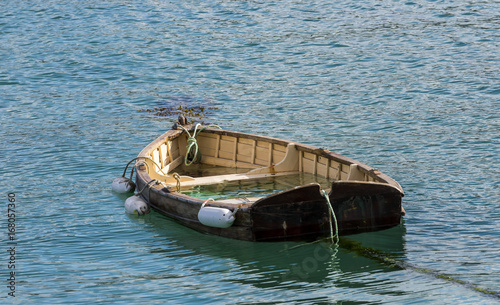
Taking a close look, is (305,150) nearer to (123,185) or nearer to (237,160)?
(237,160)

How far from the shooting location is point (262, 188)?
615 inches

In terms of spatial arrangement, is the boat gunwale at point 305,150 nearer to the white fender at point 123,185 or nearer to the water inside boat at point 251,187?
the water inside boat at point 251,187

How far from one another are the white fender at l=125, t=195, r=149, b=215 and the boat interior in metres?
0.74

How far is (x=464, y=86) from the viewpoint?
23219 mm

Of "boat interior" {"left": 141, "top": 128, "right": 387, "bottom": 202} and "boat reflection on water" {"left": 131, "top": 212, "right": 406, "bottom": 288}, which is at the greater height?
"boat interior" {"left": 141, "top": 128, "right": 387, "bottom": 202}

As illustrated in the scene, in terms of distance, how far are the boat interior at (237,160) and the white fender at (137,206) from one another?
2.42 ft

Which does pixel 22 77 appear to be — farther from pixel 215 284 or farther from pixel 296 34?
pixel 215 284

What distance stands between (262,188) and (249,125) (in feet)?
18.9

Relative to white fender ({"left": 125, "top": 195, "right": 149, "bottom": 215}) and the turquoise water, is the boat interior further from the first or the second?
the turquoise water

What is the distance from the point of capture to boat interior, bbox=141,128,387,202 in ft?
49.1

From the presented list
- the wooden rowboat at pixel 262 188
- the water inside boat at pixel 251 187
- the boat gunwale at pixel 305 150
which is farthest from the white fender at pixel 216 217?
the water inside boat at pixel 251 187

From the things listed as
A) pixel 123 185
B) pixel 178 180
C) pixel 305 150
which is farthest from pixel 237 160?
pixel 123 185

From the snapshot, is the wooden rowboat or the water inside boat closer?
the wooden rowboat

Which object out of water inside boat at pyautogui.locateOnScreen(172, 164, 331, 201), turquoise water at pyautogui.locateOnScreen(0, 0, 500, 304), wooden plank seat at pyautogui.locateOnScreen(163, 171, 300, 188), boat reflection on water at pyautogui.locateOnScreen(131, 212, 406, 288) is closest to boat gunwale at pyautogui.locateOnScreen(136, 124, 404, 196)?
water inside boat at pyautogui.locateOnScreen(172, 164, 331, 201)
